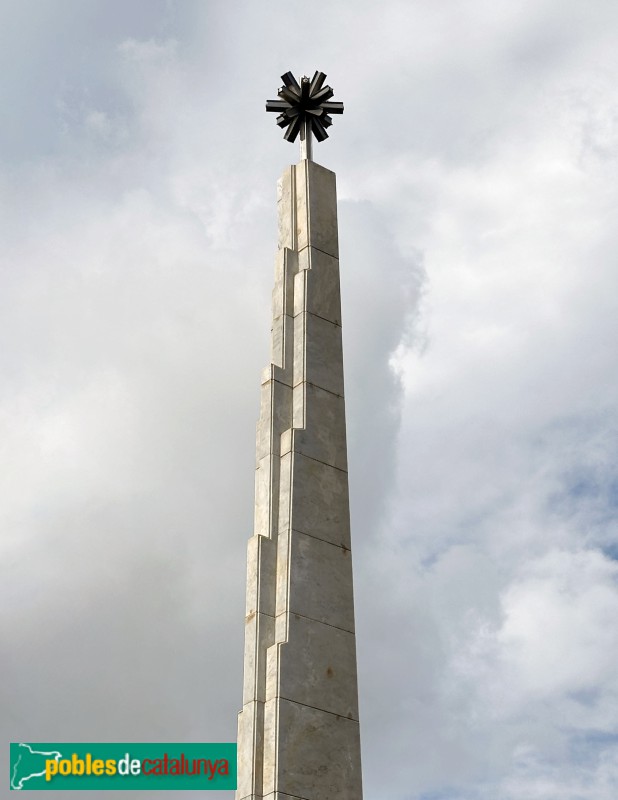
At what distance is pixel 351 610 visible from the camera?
2605 centimetres

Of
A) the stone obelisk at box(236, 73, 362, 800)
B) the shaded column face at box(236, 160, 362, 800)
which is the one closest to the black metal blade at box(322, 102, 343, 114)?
the stone obelisk at box(236, 73, 362, 800)

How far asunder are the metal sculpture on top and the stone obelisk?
1.04 m

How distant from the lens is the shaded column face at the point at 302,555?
2409 cm

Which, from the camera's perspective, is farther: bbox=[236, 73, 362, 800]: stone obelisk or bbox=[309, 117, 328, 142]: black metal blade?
bbox=[309, 117, 328, 142]: black metal blade

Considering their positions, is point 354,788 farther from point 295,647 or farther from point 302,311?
point 302,311

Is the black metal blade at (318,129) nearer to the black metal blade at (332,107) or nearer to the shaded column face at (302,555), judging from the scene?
the black metal blade at (332,107)

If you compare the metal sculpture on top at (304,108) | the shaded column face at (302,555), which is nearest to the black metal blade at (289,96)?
the metal sculpture on top at (304,108)

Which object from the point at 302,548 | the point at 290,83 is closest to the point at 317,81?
the point at 290,83

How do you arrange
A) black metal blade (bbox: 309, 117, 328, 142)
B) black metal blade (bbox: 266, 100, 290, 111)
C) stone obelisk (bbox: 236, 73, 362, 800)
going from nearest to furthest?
stone obelisk (bbox: 236, 73, 362, 800) → black metal blade (bbox: 266, 100, 290, 111) → black metal blade (bbox: 309, 117, 328, 142)

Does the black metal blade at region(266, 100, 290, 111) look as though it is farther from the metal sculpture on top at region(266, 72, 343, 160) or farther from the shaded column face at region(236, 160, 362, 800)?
the shaded column face at region(236, 160, 362, 800)

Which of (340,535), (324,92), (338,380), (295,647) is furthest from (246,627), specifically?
(324,92)

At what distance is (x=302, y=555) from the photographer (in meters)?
25.8

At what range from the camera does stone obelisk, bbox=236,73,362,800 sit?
24094mm

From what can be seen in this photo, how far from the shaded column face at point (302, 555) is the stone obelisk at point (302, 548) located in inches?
1.0
